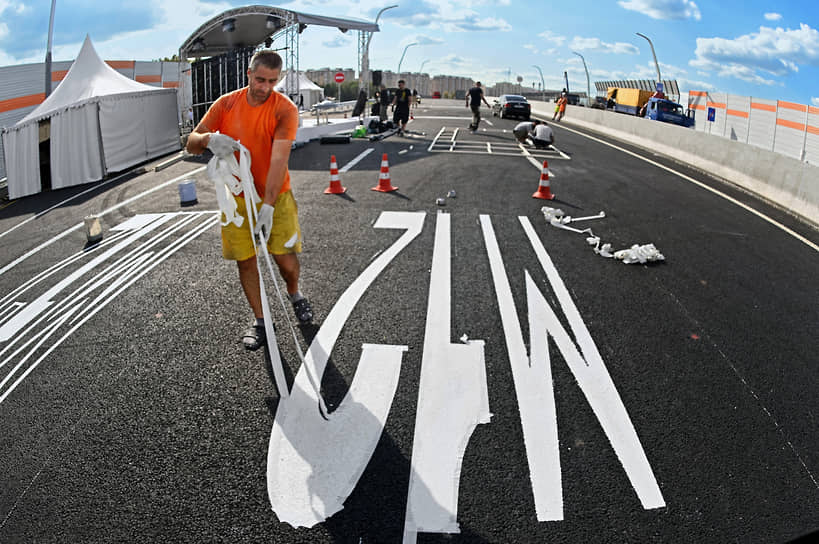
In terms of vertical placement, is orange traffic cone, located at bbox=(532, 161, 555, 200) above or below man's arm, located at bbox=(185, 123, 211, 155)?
below

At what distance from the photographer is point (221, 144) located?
145 inches

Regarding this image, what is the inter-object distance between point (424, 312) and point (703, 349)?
244 centimetres

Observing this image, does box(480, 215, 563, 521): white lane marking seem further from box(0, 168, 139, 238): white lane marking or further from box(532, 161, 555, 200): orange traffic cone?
A: box(0, 168, 139, 238): white lane marking

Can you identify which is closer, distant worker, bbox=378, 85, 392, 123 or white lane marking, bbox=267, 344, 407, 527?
white lane marking, bbox=267, 344, 407, 527

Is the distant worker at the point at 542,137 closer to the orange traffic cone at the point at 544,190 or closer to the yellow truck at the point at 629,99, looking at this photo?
the orange traffic cone at the point at 544,190

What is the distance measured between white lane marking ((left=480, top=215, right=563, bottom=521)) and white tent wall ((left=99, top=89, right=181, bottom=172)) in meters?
12.4

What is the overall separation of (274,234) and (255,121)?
87cm

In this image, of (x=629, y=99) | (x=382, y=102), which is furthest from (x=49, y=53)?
(x=629, y=99)

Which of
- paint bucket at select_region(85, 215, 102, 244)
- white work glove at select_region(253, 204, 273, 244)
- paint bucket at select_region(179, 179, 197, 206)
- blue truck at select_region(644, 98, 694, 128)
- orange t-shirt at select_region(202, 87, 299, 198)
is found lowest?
→ paint bucket at select_region(85, 215, 102, 244)

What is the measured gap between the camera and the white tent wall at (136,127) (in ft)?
44.9

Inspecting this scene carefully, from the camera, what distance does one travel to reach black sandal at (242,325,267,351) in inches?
171

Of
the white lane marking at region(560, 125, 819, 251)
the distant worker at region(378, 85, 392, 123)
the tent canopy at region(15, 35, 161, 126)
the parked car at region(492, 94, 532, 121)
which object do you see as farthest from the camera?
the parked car at region(492, 94, 532, 121)

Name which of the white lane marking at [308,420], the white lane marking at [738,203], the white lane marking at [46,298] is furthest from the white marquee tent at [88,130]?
the white lane marking at [738,203]

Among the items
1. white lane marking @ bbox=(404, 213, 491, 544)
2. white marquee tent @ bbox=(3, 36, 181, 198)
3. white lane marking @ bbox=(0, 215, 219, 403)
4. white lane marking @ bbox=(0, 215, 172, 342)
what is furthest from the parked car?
white lane marking @ bbox=(404, 213, 491, 544)
